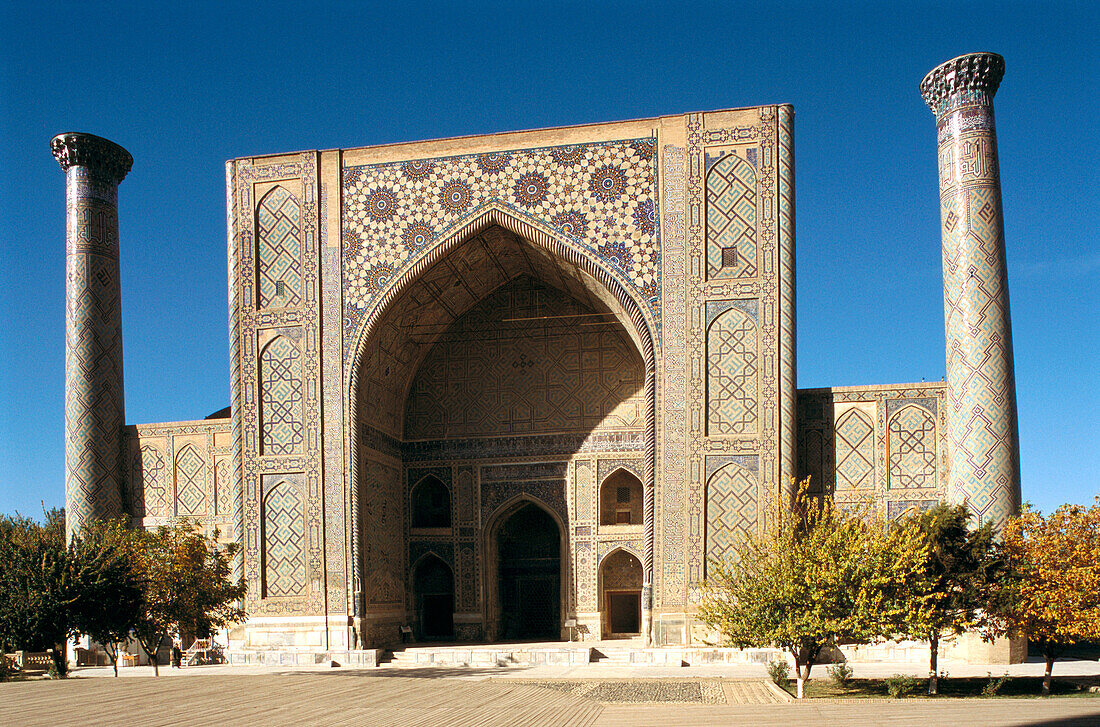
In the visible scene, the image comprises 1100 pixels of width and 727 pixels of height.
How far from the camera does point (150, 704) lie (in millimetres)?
10359

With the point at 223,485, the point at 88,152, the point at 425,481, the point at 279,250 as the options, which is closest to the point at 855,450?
the point at 425,481

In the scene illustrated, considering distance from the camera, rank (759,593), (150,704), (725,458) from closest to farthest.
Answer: (150,704)
(759,593)
(725,458)

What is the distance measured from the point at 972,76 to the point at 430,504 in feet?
35.9

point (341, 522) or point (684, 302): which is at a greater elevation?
point (684, 302)

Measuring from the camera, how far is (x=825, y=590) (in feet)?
38.1

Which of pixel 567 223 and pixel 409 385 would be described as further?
pixel 409 385

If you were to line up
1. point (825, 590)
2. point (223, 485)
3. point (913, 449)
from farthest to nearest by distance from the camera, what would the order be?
point (223, 485), point (913, 449), point (825, 590)

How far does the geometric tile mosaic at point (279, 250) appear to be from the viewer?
17516 millimetres

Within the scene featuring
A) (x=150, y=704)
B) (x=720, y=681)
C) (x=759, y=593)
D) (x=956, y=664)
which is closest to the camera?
(x=150, y=704)

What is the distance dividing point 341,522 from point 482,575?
2988 millimetres

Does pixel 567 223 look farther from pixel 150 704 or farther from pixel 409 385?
pixel 150 704

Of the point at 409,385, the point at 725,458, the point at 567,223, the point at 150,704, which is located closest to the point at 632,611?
the point at 725,458

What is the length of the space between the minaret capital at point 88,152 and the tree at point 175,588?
287 inches

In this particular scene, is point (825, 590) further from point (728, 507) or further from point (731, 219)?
point (731, 219)
